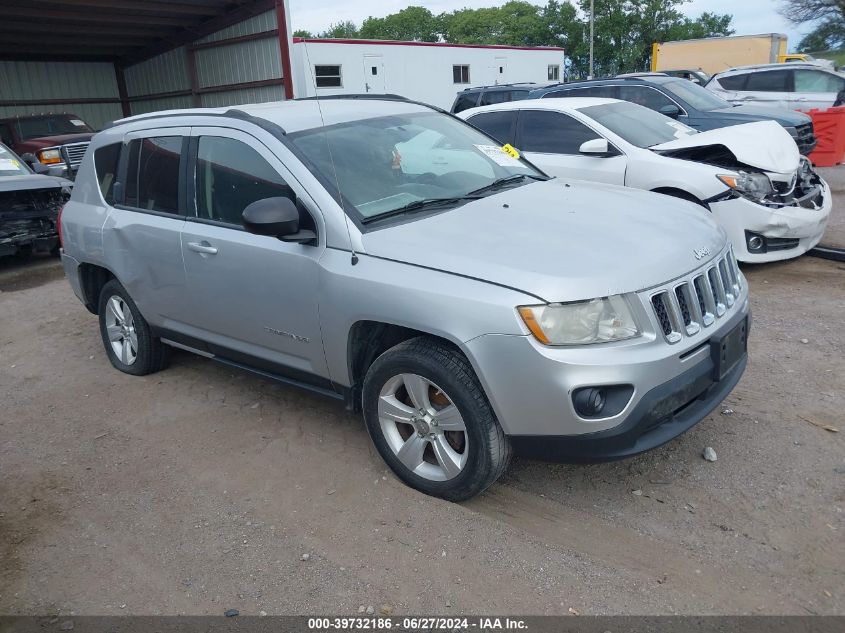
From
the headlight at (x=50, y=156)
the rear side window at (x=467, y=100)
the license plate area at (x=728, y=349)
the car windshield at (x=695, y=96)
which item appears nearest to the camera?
the license plate area at (x=728, y=349)

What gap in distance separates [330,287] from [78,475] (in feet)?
6.27

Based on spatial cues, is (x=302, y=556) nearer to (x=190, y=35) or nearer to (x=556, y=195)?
(x=556, y=195)

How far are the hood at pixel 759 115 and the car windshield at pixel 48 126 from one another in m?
12.8

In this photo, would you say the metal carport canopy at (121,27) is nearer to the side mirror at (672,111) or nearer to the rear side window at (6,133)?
the rear side window at (6,133)

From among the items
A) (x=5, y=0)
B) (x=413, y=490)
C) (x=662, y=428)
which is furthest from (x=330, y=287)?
(x=5, y=0)

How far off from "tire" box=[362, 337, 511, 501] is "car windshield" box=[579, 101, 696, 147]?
4.67 metres

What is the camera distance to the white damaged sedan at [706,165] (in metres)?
6.33

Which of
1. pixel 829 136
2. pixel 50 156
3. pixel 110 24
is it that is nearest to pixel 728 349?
pixel 829 136

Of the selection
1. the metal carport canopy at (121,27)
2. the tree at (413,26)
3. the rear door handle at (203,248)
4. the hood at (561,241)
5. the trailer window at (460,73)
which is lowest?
the rear door handle at (203,248)

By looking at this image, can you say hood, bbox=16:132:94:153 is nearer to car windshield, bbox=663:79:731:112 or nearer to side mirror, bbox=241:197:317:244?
car windshield, bbox=663:79:731:112

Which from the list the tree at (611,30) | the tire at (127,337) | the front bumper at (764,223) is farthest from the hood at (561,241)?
the tree at (611,30)

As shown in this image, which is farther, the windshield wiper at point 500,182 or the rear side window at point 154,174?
the rear side window at point 154,174

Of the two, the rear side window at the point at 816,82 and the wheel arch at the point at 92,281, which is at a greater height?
the rear side window at the point at 816,82

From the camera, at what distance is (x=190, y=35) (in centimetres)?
1739
